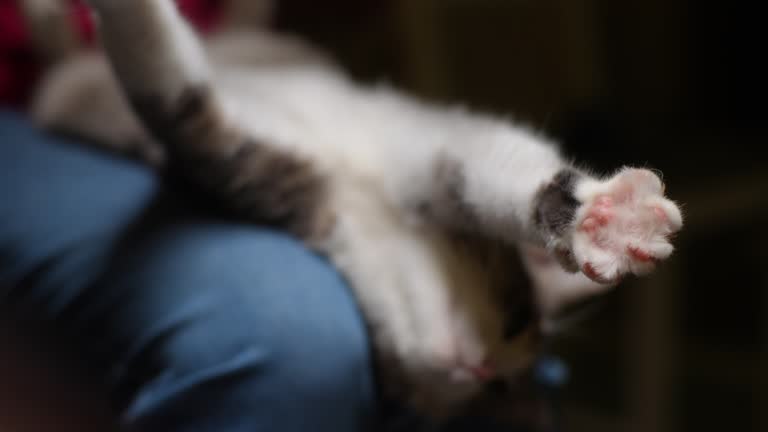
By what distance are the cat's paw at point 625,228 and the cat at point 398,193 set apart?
1.6 inches

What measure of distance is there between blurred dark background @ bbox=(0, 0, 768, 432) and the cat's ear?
69 centimetres

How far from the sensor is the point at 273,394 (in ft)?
2.02

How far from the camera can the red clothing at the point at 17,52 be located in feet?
3.82

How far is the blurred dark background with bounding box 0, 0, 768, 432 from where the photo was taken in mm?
1673

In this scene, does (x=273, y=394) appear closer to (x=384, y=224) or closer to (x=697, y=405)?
(x=384, y=224)

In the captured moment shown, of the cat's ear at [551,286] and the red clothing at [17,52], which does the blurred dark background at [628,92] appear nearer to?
the red clothing at [17,52]

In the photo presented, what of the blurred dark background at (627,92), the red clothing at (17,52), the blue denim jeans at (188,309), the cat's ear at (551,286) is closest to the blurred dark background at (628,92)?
the blurred dark background at (627,92)

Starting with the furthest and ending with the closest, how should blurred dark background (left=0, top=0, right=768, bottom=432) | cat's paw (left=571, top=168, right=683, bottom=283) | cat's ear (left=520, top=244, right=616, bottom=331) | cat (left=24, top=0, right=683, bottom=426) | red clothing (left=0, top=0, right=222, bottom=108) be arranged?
blurred dark background (left=0, top=0, right=768, bottom=432)
red clothing (left=0, top=0, right=222, bottom=108)
cat's ear (left=520, top=244, right=616, bottom=331)
cat (left=24, top=0, right=683, bottom=426)
cat's paw (left=571, top=168, right=683, bottom=283)

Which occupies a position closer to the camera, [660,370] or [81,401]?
[81,401]

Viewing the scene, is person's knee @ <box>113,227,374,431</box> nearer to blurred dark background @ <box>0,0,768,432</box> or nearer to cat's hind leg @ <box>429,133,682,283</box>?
cat's hind leg @ <box>429,133,682,283</box>

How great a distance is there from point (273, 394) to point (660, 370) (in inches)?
45.6

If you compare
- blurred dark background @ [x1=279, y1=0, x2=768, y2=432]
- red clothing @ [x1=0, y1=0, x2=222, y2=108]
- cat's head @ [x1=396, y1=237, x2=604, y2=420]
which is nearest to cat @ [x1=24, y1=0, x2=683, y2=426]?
cat's head @ [x1=396, y1=237, x2=604, y2=420]

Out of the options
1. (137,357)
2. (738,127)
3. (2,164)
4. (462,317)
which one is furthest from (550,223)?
(738,127)

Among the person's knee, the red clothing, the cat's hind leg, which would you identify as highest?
the red clothing
